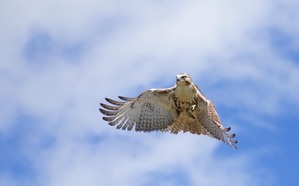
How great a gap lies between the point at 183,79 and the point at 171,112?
1.35m

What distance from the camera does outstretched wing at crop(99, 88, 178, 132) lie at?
3209 cm

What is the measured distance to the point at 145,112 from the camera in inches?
1273

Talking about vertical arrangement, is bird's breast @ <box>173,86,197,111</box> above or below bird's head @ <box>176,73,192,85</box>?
below

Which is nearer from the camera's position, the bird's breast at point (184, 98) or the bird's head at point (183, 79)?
the bird's head at point (183, 79)

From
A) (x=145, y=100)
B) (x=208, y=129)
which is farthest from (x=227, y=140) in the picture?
(x=145, y=100)

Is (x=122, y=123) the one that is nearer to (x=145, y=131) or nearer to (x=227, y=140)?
(x=145, y=131)

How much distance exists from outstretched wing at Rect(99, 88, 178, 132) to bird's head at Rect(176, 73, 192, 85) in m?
0.68

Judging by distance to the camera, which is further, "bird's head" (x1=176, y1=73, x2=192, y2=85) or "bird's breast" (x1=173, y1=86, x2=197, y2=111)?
"bird's breast" (x1=173, y1=86, x2=197, y2=111)

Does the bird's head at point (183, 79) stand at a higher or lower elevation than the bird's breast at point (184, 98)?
higher

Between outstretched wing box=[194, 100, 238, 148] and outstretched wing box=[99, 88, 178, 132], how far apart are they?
825 mm

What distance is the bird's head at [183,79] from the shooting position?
31156 mm

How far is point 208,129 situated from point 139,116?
2118 mm

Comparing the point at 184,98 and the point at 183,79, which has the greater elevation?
the point at 183,79

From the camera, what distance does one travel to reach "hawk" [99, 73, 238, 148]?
31438 millimetres
